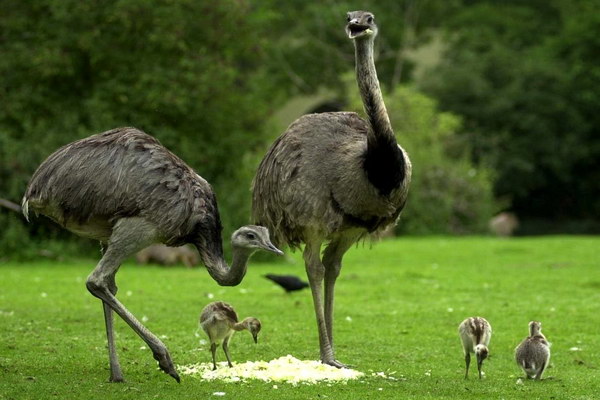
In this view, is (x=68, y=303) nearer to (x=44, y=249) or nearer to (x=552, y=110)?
(x=44, y=249)

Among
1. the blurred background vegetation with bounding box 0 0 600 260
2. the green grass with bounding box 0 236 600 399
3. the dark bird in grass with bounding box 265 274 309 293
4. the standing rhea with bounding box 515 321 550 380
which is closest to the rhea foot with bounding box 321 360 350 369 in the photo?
the green grass with bounding box 0 236 600 399

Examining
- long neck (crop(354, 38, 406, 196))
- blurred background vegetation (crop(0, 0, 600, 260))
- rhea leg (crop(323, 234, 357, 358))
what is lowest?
rhea leg (crop(323, 234, 357, 358))

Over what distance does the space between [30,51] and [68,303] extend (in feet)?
29.3

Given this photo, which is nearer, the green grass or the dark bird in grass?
the green grass

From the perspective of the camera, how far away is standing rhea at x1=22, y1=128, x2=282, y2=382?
767 centimetres

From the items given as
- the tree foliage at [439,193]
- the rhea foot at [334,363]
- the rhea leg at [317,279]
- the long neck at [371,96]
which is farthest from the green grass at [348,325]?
the tree foliage at [439,193]

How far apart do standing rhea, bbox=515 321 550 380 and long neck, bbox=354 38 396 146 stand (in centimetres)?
187

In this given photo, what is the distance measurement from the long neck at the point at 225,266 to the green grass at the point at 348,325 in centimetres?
76

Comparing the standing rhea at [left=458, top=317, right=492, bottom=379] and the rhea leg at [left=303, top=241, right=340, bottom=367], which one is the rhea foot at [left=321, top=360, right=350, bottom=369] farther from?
the standing rhea at [left=458, top=317, right=492, bottom=379]

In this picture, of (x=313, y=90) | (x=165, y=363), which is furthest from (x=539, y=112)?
(x=165, y=363)

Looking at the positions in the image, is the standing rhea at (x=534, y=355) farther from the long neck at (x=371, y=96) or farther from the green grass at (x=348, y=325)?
the long neck at (x=371, y=96)

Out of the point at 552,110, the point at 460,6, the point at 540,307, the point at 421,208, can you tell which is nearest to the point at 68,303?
the point at 540,307

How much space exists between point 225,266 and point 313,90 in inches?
1575

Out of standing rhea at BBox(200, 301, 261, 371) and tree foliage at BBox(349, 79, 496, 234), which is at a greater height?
tree foliage at BBox(349, 79, 496, 234)
